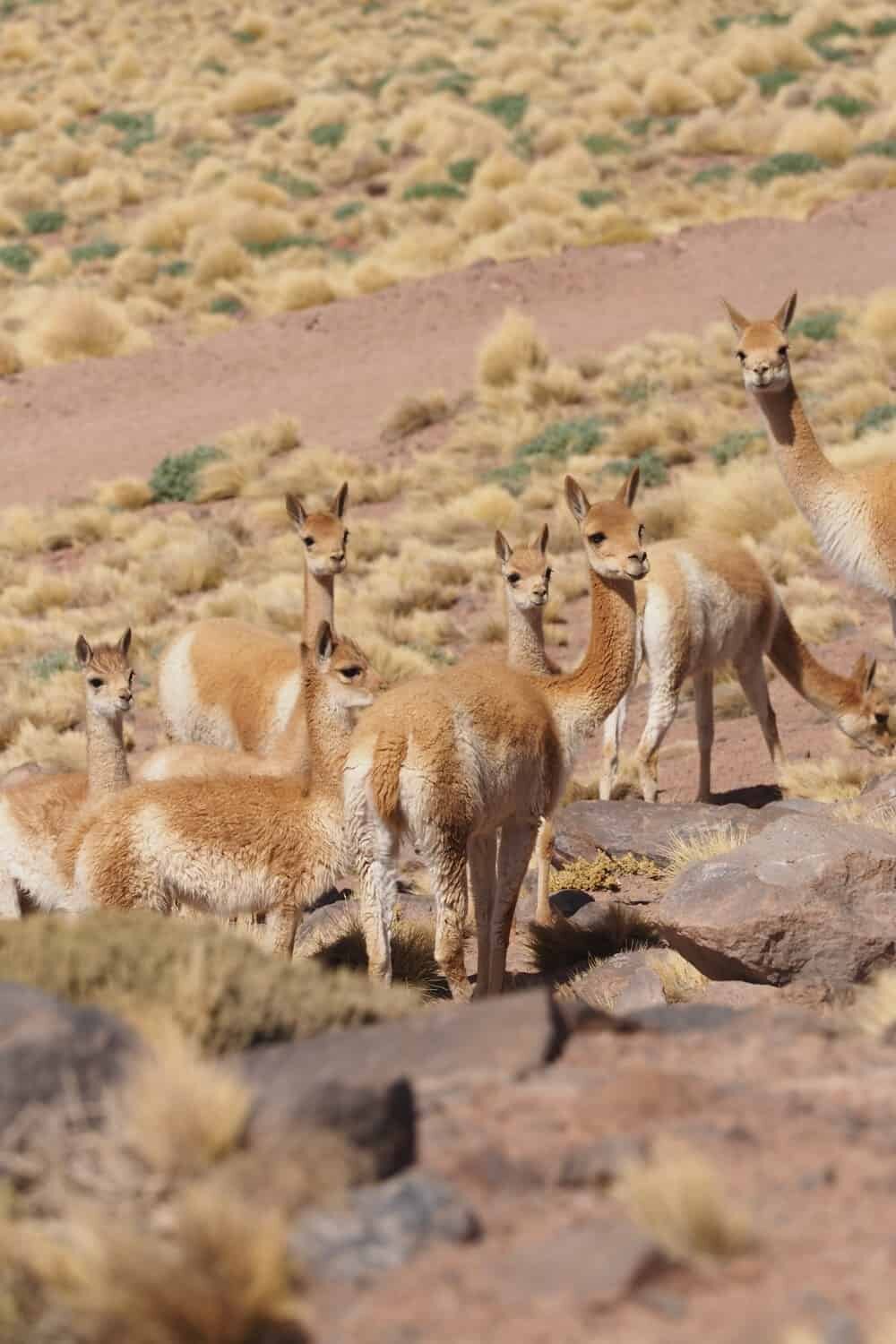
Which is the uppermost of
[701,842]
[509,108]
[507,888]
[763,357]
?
[763,357]

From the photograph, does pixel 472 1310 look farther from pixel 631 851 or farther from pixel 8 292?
pixel 8 292

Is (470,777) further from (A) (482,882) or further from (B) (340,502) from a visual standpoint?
(B) (340,502)

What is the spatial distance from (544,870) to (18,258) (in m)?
23.9

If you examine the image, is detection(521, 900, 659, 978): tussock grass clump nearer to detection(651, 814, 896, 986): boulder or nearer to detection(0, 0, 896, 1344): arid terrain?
detection(0, 0, 896, 1344): arid terrain

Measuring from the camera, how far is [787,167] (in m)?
28.3

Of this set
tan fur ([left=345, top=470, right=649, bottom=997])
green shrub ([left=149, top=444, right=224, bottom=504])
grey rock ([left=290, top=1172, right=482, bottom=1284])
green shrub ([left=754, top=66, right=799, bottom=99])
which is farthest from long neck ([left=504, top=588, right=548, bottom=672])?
green shrub ([left=754, top=66, right=799, bottom=99])

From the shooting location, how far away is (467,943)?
8.75 metres

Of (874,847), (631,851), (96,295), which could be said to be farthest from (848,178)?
(874,847)

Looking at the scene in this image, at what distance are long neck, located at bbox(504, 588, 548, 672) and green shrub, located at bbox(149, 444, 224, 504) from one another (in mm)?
10519

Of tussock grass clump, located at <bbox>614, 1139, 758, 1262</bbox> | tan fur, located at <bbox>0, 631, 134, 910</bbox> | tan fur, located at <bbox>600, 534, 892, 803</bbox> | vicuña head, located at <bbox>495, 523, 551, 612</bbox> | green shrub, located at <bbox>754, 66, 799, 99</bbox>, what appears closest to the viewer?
tussock grass clump, located at <bbox>614, 1139, 758, 1262</bbox>

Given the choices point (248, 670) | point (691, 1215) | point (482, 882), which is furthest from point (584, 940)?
point (691, 1215)

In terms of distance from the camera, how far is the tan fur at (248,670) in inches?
376

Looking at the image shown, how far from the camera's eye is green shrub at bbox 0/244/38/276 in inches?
1173

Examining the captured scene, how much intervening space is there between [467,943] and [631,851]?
3.76 ft
